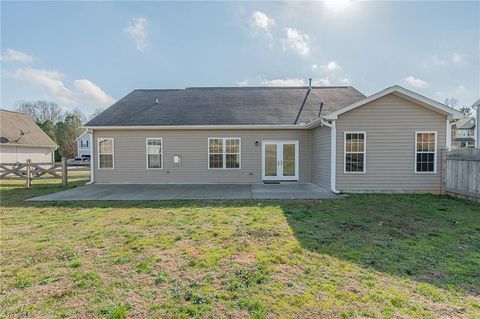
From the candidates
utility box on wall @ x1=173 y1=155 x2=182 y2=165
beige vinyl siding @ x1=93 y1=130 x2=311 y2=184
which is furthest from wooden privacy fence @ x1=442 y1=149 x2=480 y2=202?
utility box on wall @ x1=173 y1=155 x2=182 y2=165

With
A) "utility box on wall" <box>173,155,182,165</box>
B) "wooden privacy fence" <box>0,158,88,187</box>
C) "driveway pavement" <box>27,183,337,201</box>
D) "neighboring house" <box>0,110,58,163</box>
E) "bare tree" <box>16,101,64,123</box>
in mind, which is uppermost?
"bare tree" <box>16,101,64,123</box>

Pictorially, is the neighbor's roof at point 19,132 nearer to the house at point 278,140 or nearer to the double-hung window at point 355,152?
the house at point 278,140

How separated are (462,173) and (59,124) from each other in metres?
48.1

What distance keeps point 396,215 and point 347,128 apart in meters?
4.30

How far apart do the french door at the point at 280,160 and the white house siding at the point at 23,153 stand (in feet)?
71.6

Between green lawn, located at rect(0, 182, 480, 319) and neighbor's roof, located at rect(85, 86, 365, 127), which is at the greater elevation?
neighbor's roof, located at rect(85, 86, 365, 127)

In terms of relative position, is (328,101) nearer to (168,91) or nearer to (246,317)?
(168,91)

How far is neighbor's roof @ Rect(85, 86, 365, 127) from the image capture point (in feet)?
44.1

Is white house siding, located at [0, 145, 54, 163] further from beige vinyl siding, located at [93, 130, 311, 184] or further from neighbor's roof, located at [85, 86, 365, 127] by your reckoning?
beige vinyl siding, located at [93, 130, 311, 184]

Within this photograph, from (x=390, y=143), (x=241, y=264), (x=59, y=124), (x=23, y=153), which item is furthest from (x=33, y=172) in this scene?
(x=59, y=124)

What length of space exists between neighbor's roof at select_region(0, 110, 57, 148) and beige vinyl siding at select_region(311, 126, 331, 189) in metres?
24.0

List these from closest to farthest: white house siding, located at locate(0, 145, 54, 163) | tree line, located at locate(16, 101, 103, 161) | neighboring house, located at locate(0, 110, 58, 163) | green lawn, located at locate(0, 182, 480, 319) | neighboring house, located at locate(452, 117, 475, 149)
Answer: green lawn, located at locate(0, 182, 480, 319), white house siding, located at locate(0, 145, 54, 163), neighboring house, located at locate(0, 110, 58, 163), neighboring house, located at locate(452, 117, 475, 149), tree line, located at locate(16, 101, 103, 161)

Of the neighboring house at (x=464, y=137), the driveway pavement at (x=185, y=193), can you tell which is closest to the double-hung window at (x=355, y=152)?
the driveway pavement at (x=185, y=193)

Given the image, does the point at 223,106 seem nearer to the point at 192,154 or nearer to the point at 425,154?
the point at 192,154
